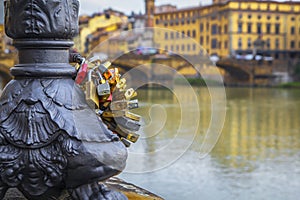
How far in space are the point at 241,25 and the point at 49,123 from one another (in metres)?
26.9

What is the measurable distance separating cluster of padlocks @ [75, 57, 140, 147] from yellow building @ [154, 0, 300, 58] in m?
25.9

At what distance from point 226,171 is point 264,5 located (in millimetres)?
24051

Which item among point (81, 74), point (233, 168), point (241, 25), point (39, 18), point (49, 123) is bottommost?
point (233, 168)

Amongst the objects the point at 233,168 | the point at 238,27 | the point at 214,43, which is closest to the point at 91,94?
the point at 233,168

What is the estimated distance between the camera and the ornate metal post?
1.25m

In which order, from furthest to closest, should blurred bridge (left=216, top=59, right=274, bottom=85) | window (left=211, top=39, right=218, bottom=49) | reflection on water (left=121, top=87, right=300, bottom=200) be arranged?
1. window (left=211, top=39, right=218, bottom=49)
2. blurred bridge (left=216, top=59, right=274, bottom=85)
3. reflection on water (left=121, top=87, right=300, bottom=200)

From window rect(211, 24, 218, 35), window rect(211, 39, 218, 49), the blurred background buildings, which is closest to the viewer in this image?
the blurred background buildings

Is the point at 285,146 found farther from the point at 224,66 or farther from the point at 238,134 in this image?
the point at 224,66

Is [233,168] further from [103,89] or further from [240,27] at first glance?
[240,27]

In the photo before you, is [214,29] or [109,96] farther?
[214,29]

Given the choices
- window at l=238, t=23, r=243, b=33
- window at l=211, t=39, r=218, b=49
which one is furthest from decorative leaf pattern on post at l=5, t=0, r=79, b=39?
window at l=211, t=39, r=218, b=49

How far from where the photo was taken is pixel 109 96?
4.57 ft

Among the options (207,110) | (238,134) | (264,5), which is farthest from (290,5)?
(238,134)

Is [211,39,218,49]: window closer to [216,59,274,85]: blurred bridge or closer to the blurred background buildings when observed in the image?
the blurred background buildings
